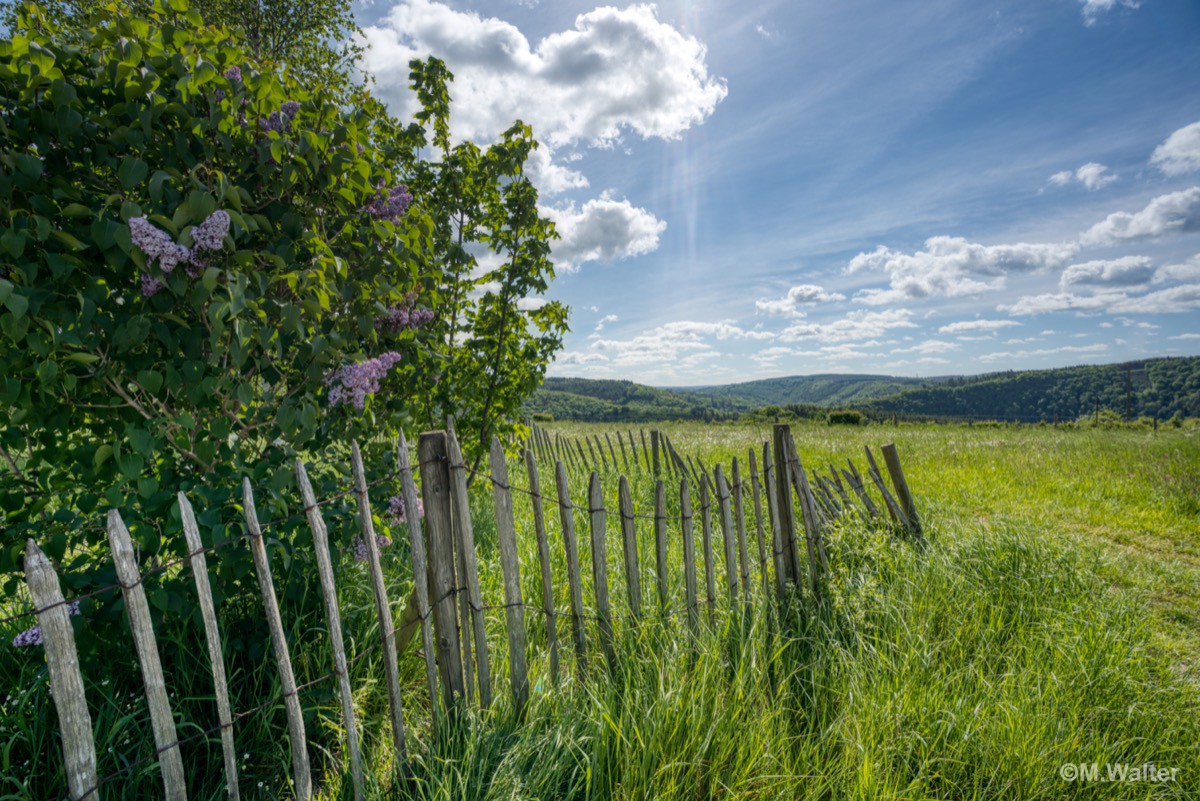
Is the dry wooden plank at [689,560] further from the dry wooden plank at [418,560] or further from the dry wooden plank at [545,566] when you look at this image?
the dry wooden plank at [418,560]

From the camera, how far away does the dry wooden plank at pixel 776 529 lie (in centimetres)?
390

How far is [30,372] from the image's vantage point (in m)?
1.93

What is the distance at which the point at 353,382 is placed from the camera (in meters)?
2.64

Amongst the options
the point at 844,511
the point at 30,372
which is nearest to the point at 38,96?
the point at 30,372

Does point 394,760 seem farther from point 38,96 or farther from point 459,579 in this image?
point 38,96

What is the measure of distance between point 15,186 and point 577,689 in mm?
3189

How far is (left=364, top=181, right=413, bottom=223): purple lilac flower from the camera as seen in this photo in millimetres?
2859

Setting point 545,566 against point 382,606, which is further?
point 545,566

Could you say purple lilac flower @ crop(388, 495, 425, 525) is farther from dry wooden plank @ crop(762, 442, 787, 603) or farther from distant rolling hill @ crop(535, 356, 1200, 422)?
distant rolling hill @ crop(535, 356, 1200, 422)

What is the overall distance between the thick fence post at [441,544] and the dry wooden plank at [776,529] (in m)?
2.47

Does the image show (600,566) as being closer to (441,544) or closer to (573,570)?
(573,570)

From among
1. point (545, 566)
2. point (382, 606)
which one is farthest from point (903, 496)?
point (382, 606)

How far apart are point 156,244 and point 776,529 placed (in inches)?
153

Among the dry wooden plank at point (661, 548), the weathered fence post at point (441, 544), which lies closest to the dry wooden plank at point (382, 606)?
the weathered fence post at point (441, 544)
